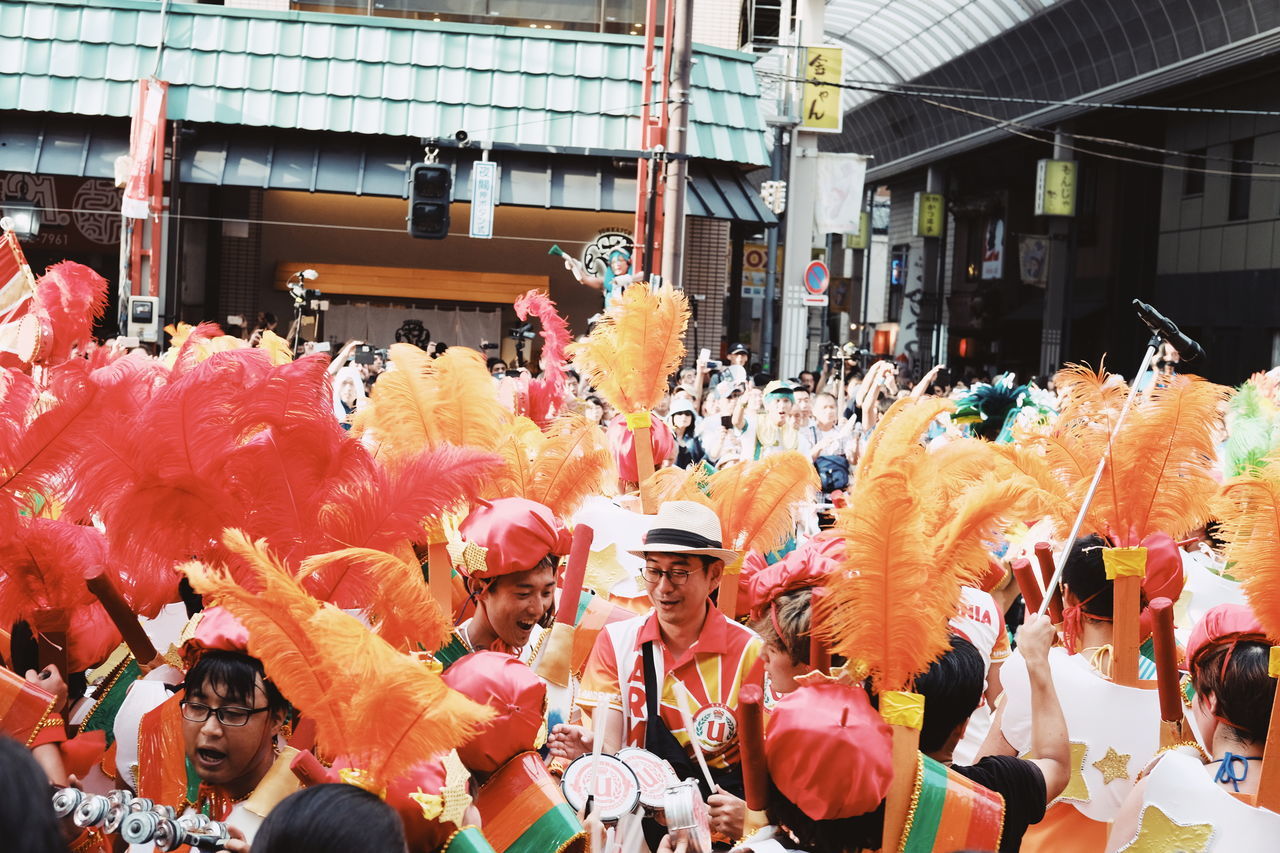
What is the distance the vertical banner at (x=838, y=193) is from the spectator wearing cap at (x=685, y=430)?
9.82 m

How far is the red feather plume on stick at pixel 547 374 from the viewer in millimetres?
7035

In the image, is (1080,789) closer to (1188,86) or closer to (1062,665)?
(1062,665)

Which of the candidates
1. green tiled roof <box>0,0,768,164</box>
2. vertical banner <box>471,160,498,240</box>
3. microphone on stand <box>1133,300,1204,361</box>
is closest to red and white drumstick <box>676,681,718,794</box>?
microphone on stand <box>1133,300,1204,361</box>

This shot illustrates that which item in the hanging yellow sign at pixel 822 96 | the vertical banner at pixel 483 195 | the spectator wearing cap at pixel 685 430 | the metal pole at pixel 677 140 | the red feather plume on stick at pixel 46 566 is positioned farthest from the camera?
the hanging yellow sign at pixel 822 96

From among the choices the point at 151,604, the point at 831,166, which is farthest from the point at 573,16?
the point at 151,604

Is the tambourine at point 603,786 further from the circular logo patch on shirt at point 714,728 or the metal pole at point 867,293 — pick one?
the metal pole at point 867,293

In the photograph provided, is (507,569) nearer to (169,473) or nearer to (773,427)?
(169,473)

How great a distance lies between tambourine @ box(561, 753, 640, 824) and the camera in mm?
3100

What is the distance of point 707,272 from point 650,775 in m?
18.6

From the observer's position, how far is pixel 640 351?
6051 millimetres

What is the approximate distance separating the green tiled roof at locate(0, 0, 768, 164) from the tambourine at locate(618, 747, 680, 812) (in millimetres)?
15635

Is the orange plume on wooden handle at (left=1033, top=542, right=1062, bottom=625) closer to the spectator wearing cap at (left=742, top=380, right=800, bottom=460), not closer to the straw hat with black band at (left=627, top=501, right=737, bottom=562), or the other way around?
the straw hat with black band at (left=627, top=501, right=737, bottom=562)

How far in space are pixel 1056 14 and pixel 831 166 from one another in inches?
396

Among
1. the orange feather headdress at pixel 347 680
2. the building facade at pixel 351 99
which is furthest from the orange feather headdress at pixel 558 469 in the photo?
the building facade at pixel 351 99
